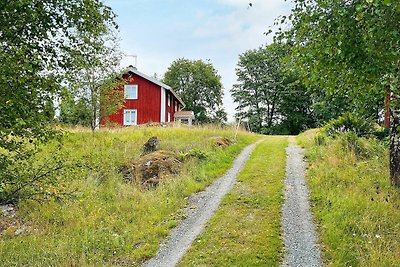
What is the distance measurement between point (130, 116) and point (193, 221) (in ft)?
73.7

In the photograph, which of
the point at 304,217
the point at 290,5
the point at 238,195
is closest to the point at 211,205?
the point at 238,195

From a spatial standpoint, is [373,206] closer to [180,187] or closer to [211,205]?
[211,205]

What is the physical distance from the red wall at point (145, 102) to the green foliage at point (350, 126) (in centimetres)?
1669

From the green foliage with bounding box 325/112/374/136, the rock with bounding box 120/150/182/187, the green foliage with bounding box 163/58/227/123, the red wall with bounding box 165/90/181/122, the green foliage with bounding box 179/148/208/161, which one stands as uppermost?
the green foliage with bounding box 163/58/227/123

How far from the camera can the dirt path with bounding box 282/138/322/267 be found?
5.83 meters

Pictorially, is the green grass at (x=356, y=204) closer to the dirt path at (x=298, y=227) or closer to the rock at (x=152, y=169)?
the dirt path at (x=298, y=227)

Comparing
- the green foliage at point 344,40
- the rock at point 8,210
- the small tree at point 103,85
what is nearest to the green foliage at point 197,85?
the small tree at point 103,85

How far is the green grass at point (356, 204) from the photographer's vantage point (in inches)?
223

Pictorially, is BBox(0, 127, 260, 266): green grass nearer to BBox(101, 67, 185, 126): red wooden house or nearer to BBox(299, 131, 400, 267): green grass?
BBox(299, 131, 400, 267): green grass

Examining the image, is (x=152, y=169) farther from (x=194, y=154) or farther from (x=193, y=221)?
(x=193, y=221)

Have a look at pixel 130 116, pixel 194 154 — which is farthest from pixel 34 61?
pixel 130 116

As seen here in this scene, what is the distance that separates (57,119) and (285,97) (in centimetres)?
4233

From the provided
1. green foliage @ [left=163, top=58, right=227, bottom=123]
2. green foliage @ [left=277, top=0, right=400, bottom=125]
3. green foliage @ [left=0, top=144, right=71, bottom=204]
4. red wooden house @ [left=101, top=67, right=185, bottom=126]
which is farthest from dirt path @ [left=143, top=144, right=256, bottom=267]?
green foliage @ [left=163, top=58, right=227, bottom=123]

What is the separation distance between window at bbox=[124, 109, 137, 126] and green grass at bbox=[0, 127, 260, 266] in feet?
50.8
